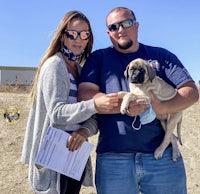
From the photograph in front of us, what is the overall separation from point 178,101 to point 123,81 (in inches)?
21.9

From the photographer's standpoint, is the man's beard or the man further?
the man's beard

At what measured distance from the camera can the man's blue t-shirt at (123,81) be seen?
3566mm

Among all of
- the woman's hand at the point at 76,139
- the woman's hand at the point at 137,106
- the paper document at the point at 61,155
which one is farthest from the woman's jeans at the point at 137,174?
the woman's hand at the point at 137,106

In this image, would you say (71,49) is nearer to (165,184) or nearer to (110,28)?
(110,28)

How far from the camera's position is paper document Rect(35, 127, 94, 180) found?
3.31m

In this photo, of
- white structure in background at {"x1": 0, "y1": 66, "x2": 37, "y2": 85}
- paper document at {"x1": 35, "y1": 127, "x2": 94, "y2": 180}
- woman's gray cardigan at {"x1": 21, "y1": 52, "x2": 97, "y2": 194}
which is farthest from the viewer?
white structure in background at {"x1": 0, "y1": 66, "x2": 37, "y2": 85}

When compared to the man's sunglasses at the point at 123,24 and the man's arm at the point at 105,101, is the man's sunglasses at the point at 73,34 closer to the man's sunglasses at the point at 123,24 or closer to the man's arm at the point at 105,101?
the man's sunglasses at the point at 123,24

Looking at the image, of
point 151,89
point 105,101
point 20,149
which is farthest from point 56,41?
point 20,149

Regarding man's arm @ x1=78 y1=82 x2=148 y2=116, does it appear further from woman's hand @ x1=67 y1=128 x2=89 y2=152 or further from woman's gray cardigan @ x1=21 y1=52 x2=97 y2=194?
woman's hand @ x1=67 y1=128 x2=89 y2=152

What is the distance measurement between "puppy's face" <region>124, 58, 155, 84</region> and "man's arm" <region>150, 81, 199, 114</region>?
232 millimetres

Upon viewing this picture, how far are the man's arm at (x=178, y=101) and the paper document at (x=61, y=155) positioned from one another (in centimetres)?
73

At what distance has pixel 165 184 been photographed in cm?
361

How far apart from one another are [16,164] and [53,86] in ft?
16.9

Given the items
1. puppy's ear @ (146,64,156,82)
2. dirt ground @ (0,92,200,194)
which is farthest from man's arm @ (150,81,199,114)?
dirt ground @ (0,92,200,194)
